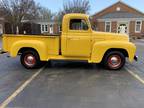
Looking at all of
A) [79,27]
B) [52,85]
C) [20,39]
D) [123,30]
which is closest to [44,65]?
[20,39]

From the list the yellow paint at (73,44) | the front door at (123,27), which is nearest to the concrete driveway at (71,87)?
the yellow paint at (73,44)

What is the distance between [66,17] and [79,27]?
708mm

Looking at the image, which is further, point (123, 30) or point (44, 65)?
point (123, 30)

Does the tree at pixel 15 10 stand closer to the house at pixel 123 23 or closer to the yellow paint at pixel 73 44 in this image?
the house at pixel 123 23

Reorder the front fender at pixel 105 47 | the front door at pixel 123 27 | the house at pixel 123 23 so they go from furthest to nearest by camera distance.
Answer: the front door at pixel 123 27 → the house at pixel 123 23 → the front fender at pixel 105 47

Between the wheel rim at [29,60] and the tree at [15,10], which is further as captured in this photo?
the tree at [15,10]

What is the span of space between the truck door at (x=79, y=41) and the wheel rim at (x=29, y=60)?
1529mm

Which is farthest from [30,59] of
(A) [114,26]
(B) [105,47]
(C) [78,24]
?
(A) [114,26]

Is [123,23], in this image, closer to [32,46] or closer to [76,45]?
[76,45]

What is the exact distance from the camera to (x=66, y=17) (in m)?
9.20

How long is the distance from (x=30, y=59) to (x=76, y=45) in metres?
2.08

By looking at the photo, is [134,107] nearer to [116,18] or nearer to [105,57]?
[105,57]

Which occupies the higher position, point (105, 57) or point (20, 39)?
point (20, 39)

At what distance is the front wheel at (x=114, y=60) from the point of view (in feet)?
29.8
